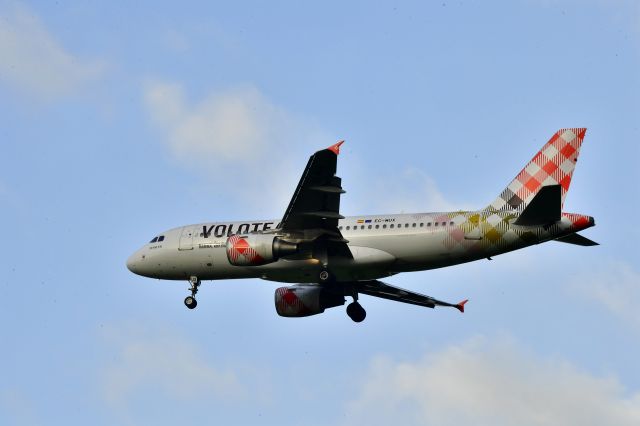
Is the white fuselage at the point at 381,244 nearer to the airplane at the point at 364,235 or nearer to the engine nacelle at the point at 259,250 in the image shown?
the airplane at the point at 364,235

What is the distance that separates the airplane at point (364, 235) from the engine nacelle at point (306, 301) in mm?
839

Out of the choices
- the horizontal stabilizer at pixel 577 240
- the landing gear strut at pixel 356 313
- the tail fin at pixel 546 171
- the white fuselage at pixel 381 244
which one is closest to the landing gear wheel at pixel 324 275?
the white fuselage at pixel 381 244

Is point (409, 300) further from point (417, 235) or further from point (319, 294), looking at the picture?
point (417, 235)

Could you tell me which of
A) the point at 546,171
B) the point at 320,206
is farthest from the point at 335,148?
the point at 546,171

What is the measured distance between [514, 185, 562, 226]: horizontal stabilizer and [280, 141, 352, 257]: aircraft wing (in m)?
6.55

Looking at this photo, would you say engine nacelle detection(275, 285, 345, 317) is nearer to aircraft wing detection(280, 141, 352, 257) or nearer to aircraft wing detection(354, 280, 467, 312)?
aircraft wing detection(354, 280, 467, 312)

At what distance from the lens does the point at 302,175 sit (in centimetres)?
4138

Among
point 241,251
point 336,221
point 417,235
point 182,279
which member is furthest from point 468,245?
point 182,279

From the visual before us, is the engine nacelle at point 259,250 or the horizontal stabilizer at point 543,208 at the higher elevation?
the engine nacelle at point 259,250

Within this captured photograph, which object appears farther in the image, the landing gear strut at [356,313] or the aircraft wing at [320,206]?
the landing gear strut at [356,313]

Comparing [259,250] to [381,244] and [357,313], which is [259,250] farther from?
[357,313]

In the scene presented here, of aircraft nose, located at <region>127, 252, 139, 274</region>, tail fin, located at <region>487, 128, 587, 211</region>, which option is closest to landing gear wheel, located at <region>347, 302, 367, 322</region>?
tail fin, located at <region>487, 128, 587, 211</region>

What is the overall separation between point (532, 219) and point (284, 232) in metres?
9.13

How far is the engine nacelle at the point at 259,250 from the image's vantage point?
4397cm
